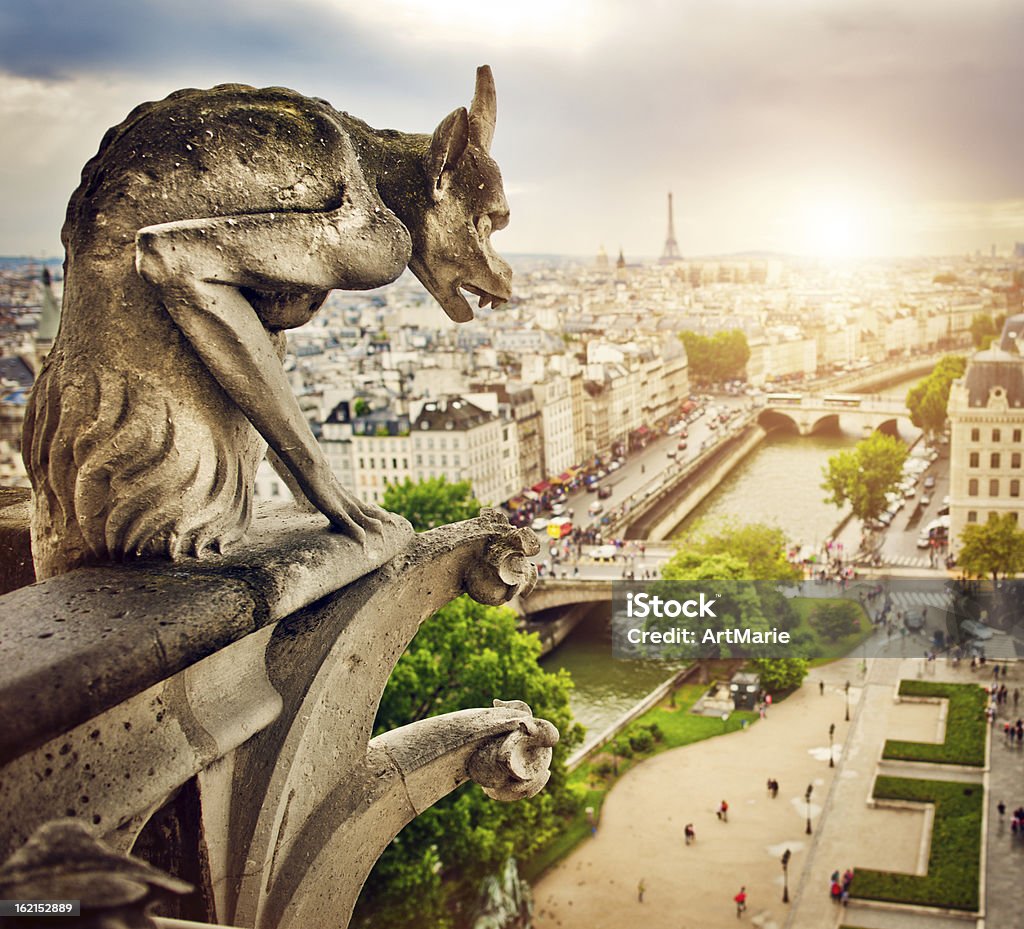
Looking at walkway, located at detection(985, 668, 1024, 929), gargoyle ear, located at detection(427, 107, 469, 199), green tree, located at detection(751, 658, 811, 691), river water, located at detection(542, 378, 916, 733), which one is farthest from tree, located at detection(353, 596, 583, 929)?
gargoyle ear, located at detection(427, 107, 469, 199)

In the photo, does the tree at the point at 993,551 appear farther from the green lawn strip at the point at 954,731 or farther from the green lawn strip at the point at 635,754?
the green lawn strip at the point at 635,754

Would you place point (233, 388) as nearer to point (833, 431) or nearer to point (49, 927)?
point (49, 927)

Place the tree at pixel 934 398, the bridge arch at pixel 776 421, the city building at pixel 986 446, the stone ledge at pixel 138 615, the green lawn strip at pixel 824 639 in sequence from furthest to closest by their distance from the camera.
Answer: the bridge arch at pixel 776 421
the tree at pixel 934 398
the city building at pixel 986 446
the green lawn strip at pixel 824 639
the stone ledge at pixel 138 615

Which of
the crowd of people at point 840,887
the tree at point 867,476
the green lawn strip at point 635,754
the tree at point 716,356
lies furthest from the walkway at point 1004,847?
the tree at point 716,356

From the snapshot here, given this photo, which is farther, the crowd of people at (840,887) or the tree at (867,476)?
the tree at (867,476)

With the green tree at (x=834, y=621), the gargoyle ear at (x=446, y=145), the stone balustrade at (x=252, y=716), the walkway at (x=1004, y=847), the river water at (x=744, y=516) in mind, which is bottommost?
the river water at (x=744, y=516)

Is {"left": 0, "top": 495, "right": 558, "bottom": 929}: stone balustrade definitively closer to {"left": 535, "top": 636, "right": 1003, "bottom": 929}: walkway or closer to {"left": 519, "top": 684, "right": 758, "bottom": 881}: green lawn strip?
{"left": 535, "top": 636, "right": 1003, "bottom": 929}: walkway

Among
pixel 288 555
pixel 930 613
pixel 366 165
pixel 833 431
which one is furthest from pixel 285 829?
pixel 833 431
